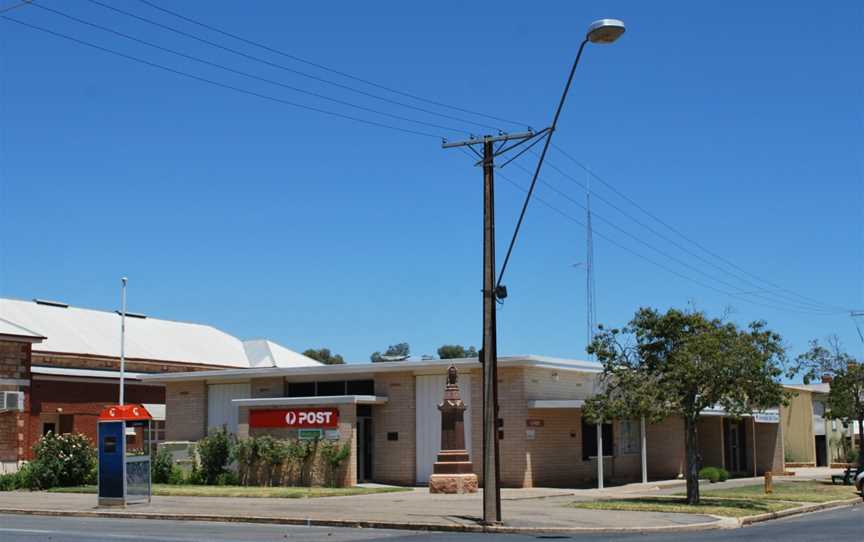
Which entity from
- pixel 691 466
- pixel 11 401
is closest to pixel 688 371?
pixel 691 466

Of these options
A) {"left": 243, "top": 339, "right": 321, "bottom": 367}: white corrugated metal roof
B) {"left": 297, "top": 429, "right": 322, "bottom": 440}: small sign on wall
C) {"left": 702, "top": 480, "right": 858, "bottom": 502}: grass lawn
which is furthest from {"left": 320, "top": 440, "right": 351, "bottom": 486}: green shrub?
{"left": 243, "top": 339, "right": 321, "bottom": 367}: white corrugated metal roof

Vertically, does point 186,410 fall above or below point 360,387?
below

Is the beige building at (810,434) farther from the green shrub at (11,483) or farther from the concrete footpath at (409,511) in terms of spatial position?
the green shrub at (11,483)

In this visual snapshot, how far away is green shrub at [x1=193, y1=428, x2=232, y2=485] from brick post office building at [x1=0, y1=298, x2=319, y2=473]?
797 centimetres

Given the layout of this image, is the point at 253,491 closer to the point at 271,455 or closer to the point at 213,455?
the point at 271,455

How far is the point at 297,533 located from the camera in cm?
2081

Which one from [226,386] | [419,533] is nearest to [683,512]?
[419,533]

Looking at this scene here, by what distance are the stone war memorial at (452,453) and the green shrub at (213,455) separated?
7.83 meters

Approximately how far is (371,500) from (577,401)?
26.6 ft

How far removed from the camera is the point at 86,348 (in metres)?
52.4

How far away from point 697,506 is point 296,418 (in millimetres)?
14119

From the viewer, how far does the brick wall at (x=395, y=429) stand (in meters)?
35.5

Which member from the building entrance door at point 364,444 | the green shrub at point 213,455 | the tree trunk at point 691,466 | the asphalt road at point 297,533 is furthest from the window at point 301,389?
the tree trunk at point 691,466

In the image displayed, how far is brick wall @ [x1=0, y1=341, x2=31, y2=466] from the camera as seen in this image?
1676 inches
